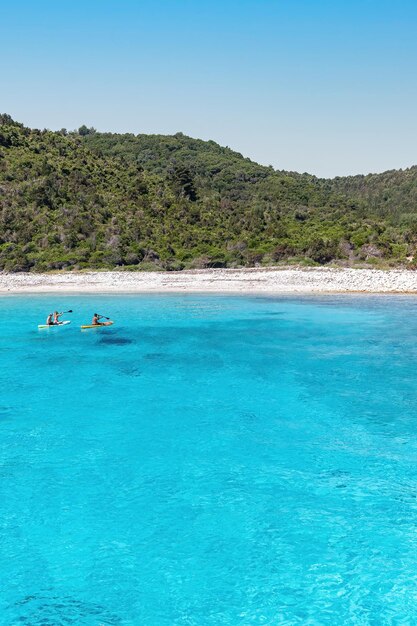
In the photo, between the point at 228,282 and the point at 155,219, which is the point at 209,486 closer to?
the point at 228,282

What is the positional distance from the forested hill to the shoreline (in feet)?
15.3

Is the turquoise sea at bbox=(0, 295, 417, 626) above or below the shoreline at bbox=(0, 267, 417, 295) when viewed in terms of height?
below

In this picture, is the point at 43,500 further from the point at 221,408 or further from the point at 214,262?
the point at 214,262

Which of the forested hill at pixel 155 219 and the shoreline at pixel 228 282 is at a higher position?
the forested hill at pixel 155 219

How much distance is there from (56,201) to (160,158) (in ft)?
181

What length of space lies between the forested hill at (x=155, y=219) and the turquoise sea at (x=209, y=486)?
3799 cm

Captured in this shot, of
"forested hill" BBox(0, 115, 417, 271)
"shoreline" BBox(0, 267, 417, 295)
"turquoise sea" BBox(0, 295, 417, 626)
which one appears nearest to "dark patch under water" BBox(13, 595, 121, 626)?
"turquoise sea" BBox(0, 295, 417, 626)

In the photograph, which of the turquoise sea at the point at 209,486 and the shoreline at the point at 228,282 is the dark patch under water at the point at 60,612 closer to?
the turquoise sea at the point at 209,486

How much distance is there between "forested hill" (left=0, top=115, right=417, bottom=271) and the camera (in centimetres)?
6750

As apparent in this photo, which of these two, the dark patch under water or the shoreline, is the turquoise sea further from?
the shoreline

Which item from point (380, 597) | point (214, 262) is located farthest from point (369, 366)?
point (214, 262)

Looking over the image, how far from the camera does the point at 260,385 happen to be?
24.3 meters

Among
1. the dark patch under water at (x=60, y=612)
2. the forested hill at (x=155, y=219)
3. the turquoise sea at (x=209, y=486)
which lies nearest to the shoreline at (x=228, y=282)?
the forested hill at (x=155, y=219)

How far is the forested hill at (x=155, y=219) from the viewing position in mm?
67500
